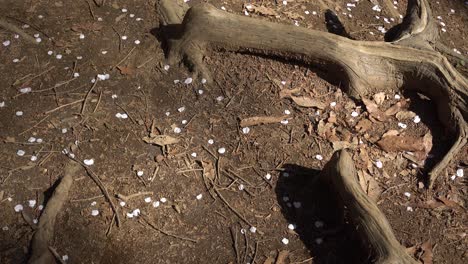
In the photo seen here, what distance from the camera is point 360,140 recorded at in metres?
4.31

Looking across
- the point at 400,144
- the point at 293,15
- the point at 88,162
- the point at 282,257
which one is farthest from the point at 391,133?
the point at 88,162

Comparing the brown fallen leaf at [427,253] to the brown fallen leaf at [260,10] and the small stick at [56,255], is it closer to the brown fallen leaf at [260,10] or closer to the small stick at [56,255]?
the small stick at [56,255]

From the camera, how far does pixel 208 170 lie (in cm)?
402

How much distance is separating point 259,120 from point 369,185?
1.12 metres

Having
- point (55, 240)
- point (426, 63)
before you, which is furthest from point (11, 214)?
point (426, 63)

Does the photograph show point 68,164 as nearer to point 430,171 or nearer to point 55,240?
point 55,240

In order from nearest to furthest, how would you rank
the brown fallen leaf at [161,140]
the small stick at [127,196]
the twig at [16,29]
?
the small stick at [127,196]
the brown fallen leaf at [161,140]
the twig at [16,29]

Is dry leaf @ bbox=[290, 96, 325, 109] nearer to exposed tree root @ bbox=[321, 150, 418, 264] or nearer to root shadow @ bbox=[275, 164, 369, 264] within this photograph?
root shadow @ bbox=[275, 164, 369, 264]

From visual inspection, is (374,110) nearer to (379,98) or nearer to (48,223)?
(379,98)

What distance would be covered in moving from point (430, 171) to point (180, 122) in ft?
7.40

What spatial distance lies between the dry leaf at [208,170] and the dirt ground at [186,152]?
0.03 metres

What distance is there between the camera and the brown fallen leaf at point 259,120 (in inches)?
169

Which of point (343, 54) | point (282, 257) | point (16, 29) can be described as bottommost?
point (282, 257)

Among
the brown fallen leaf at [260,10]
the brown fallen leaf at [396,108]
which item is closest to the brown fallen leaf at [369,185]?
the brown fallen leaf at [396,108]
